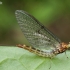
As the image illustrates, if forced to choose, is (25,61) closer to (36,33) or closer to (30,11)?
(36,33)

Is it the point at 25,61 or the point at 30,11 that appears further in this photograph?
the point at 30,11

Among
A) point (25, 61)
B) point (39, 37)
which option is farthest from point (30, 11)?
point (25, 61)

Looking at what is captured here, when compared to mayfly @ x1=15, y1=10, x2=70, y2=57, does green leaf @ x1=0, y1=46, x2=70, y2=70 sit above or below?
below

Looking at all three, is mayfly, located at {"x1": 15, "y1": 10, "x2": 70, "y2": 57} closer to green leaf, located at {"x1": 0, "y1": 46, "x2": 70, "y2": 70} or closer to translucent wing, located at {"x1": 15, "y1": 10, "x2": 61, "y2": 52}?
translucent wing, located at {"x1": 15, "y1": 10, "x2": 61, "y2": 52}

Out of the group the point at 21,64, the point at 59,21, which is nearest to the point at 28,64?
the point at 21,64

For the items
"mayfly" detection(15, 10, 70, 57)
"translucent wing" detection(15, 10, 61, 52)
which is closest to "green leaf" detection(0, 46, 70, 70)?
"mayfly" detection(15, 10, 70, 57)
